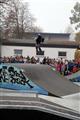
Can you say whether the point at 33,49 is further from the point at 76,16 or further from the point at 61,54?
the point at 76,16

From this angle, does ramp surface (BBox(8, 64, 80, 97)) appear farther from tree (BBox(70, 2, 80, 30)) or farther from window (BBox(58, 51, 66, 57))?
tree (BBox(70, 2, 80, 30))

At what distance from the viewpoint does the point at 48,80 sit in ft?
52.8

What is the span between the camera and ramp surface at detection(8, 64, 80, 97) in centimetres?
1539

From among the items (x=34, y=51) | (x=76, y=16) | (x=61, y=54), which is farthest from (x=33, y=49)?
(x=76, y=16)

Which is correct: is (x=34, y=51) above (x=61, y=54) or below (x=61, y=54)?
above

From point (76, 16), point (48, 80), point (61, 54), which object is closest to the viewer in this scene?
point (48, 80)

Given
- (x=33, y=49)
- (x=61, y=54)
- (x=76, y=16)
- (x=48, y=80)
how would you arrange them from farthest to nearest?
(x=76, y=16) < (x=33, y=49) < (x=61, y=54) < (x=48, y=80)

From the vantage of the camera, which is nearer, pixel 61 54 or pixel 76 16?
pixel 61 54

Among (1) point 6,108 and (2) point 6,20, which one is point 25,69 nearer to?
(1) point 6,108

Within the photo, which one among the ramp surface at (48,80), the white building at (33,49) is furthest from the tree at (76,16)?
the ramp surface at (48,80)

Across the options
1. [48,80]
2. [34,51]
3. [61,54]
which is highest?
[48,80]

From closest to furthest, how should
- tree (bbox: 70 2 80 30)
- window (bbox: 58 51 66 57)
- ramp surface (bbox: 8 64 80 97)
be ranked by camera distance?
ramp surface (bbox: 8 64 80 97) → window (bbox: 58 51 66 57) → tree (bbox: 70 2 80 30)

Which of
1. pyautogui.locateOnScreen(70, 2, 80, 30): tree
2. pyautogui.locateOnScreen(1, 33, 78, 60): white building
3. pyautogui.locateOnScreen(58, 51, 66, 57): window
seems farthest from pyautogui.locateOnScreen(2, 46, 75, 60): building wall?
pyautogui.locateOnScreen(70, 2, 80, 30): tree

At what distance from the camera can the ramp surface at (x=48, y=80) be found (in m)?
15.4
